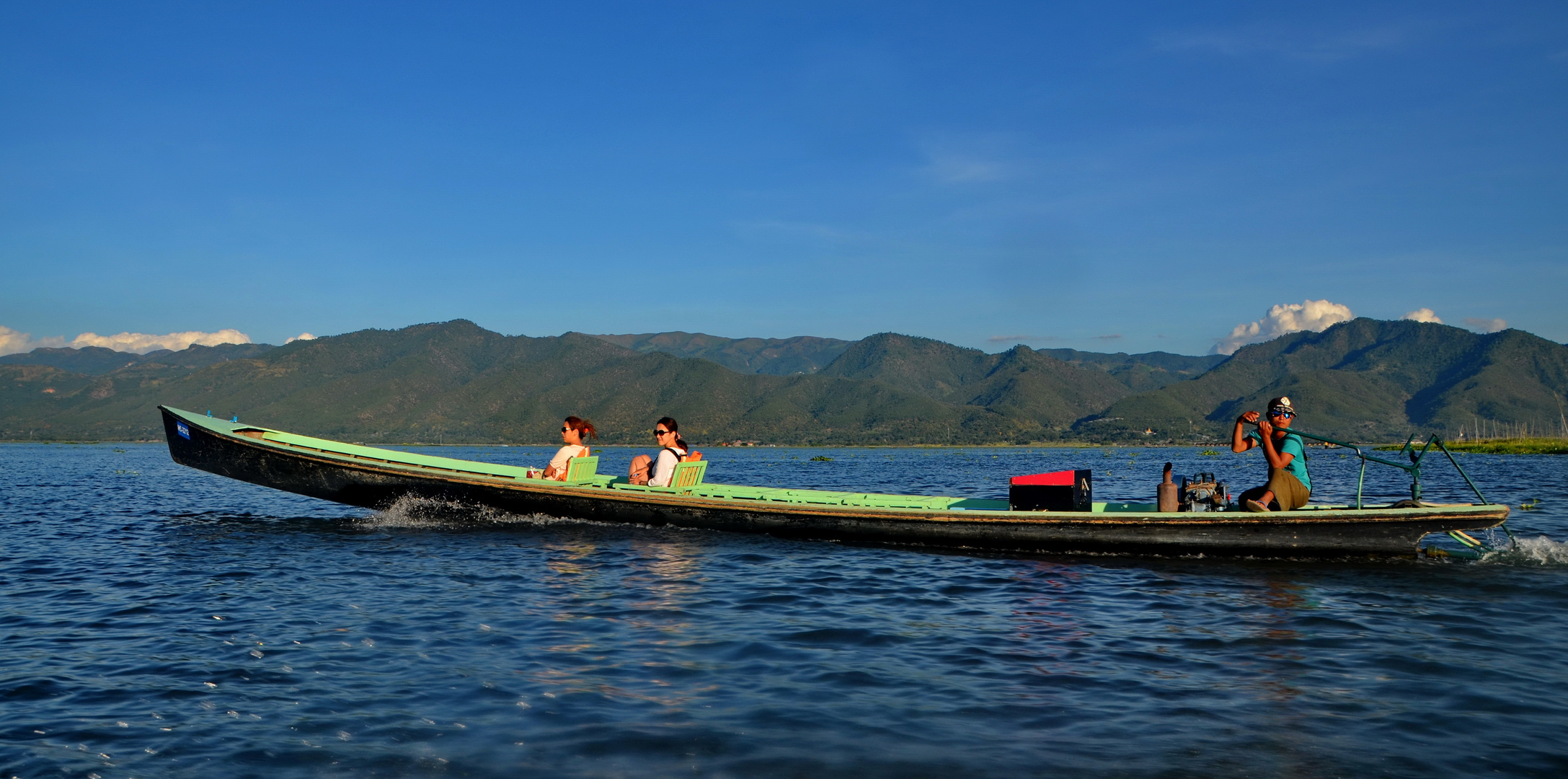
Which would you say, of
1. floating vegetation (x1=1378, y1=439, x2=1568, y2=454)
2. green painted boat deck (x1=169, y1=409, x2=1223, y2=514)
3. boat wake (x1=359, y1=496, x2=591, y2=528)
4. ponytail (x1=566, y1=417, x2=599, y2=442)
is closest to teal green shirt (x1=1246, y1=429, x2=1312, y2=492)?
green painted boat deck (x1=169, y1=409, x2=1223, y2=514)

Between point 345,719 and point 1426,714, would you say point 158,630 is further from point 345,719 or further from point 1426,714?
point 1426,714

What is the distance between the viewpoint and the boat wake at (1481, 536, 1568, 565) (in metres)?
15.8

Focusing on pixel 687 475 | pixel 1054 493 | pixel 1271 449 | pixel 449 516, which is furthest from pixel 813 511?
pixel 449 516

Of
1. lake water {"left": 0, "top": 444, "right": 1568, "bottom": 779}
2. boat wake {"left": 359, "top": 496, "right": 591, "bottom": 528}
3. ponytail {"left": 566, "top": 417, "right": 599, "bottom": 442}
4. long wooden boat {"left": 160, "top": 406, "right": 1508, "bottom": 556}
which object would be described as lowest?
lake water {"left": 0, "top": 444, "right": 1568, "bottom": 779}

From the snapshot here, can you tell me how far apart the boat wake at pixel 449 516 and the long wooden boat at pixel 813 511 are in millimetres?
195

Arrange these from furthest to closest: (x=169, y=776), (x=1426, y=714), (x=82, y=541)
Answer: (x=82, y=541) < (x=1426, y=714) < (x=169, y=776)

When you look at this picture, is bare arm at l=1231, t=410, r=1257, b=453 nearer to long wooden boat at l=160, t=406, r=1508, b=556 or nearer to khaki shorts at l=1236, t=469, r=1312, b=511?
khaki shorts at l=1236, t=469, r=1312, b=511

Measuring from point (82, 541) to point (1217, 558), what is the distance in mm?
22889

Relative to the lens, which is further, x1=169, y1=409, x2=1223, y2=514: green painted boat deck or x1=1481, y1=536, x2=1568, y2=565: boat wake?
x1=169, y1=409, x2=1223, y2=514: green painted boat deck

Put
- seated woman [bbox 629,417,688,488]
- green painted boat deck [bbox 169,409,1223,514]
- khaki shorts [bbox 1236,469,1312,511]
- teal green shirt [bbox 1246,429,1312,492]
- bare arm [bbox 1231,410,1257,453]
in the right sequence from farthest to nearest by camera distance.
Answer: seated woman [bbox 629,417,688,488] → green painted boat deck [bbox 169,409,1223,514] → khaki shorts [bbox 1236,469,1312,511] → teal green shirt [bbox 1246,429,1312,492] → bare arm [bbox 1231,410,1257,453]

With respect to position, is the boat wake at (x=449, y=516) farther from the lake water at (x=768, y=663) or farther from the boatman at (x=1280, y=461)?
the boatman at (x=1280, y=461)

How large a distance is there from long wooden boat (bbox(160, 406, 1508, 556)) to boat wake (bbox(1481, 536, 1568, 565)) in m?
1.71

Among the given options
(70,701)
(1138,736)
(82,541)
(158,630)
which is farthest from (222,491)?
(1138,736)

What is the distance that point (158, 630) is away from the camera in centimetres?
1094
